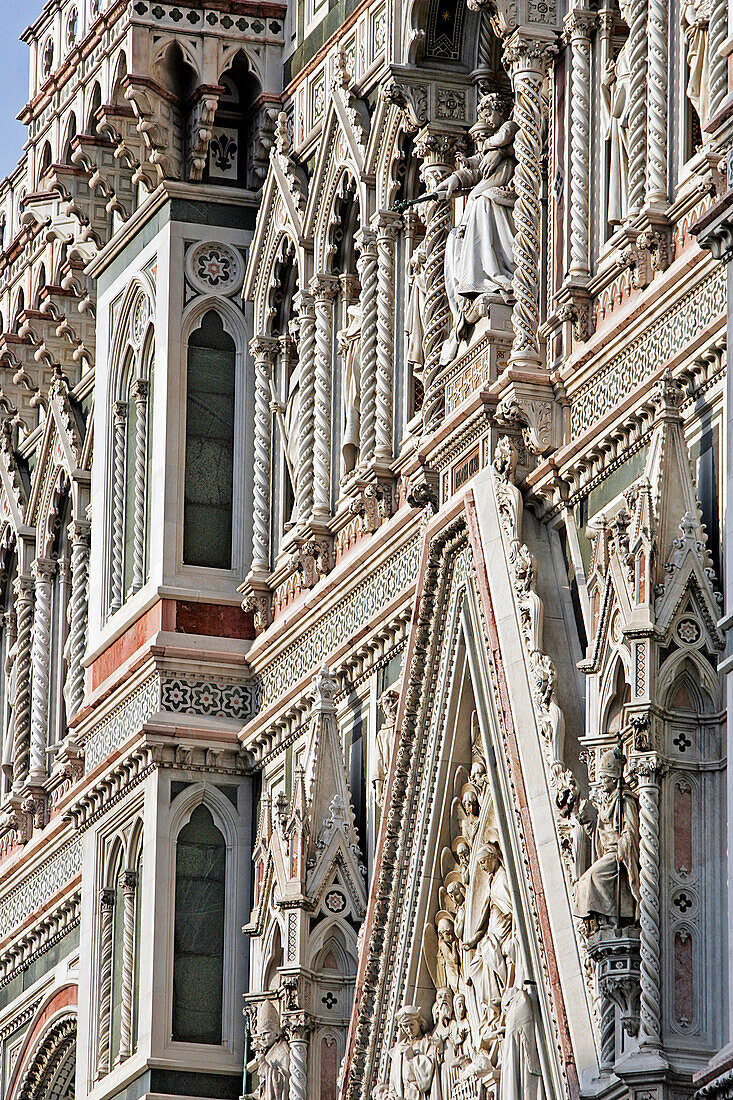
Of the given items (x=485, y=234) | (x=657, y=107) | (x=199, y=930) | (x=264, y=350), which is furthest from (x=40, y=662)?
(x=657, y=107)

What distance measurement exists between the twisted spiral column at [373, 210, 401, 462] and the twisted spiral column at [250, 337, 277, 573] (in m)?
2.16

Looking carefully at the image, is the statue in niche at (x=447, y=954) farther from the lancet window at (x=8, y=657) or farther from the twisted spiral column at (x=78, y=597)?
the lancet window at (x=8, y=657)

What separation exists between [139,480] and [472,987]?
271 inches

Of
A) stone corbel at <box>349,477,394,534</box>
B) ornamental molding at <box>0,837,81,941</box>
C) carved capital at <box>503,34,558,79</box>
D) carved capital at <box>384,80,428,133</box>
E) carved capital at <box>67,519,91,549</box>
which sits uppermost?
carved capital at <box>384,80,428,133</box>

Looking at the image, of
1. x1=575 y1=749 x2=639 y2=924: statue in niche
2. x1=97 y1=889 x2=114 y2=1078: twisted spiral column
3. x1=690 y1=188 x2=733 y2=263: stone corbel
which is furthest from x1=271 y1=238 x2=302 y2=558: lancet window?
x1=690 y1=188 x2=733 y2=263: stone corbel

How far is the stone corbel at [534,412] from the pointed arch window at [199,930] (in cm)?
534

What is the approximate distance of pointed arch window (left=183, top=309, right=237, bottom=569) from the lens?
22641 millimetres

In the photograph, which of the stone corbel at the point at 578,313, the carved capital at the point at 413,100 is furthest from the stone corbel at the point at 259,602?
the stone corbel at the point at 578,313

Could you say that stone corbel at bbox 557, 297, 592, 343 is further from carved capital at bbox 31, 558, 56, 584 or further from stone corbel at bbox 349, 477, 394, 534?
carved capital at bbox 31, 558, 56, 584

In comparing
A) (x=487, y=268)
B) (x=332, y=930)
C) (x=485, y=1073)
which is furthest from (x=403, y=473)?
(x=485, y=1073)

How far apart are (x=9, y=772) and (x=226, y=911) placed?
21.1 ft

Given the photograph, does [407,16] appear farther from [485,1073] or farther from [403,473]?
[485,1073]

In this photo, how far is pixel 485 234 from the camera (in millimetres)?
18734

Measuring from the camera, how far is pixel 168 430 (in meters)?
22.7
